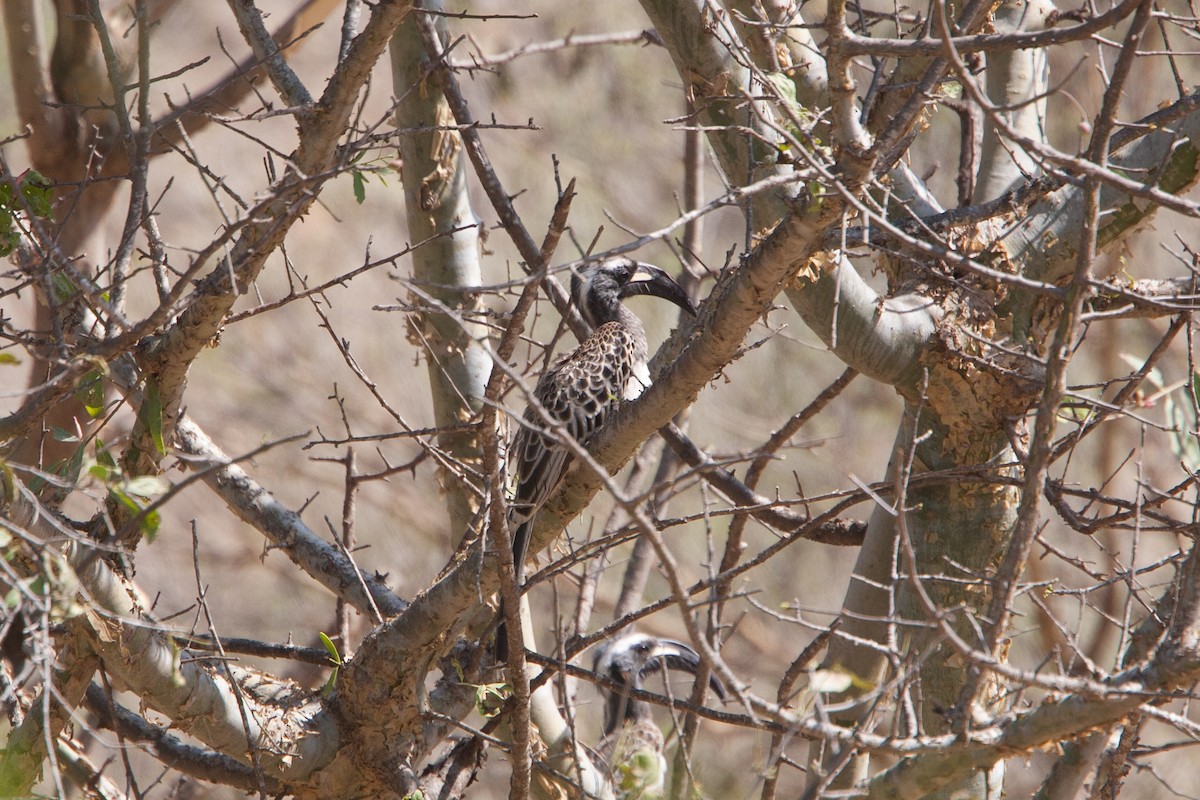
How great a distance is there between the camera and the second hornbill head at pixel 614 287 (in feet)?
13.9

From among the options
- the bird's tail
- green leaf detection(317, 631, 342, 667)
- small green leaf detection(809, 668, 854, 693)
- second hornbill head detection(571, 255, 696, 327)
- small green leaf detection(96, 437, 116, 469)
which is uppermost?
second hornbill head detection(571, 255, 696, 327)

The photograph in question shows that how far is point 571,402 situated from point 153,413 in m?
1.49

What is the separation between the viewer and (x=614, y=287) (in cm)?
433

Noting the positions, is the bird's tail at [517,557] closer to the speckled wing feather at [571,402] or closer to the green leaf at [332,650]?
the speckled wing feather at [571,402]

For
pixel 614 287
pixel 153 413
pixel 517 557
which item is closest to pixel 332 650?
pixel 517 557

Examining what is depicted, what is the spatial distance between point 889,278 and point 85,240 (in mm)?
3259

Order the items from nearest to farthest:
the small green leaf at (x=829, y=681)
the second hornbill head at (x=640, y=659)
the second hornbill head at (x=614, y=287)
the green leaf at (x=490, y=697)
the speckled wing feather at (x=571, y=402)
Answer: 1. the small green leaf at (x=829, y=681)
2. the green leaf at (x=490, y=697)
3. the speckled wing feather at (x=571, y=402)
4. the second hornbill head at (x=614, y=287)
5. the second hornbill head at (x=640, y=659)

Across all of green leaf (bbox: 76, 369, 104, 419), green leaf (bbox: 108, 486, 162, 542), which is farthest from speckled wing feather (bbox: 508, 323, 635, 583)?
green leaf (bbox: 108, 486, 162, 542)

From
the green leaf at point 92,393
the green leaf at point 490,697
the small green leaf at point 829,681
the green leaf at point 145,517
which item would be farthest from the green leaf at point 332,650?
the small green leaf at point 829,681

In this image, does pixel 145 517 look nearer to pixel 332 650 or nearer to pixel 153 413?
pixel 153 413

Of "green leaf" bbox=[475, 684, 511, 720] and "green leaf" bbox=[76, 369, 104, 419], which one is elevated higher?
"green leaf" bbox=[76, 369, 104, 419]

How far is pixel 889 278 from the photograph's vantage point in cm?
356

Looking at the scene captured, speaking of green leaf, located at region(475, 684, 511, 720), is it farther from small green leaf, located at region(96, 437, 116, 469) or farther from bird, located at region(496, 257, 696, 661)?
small green leaf, located at region(96, 437, 116, 469)

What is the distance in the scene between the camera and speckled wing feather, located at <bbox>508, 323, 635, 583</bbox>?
3172mm
